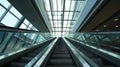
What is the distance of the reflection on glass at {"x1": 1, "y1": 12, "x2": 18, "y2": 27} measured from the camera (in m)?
14.1

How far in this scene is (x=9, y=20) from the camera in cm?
1527

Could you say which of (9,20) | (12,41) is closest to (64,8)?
(9,20)

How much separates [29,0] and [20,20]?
595cm

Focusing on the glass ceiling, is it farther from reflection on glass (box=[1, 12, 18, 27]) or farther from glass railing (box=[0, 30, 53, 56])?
glass railing (box=[0, 30, 53, 56])

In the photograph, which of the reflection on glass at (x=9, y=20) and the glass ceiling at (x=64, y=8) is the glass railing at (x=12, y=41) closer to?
the reflection on glass at (x=9, y=20)

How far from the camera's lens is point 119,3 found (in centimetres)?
1264

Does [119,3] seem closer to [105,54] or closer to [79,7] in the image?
[105,54]

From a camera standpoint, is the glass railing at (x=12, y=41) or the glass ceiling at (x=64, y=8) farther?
the glass ceiling at (x=64, y=8)

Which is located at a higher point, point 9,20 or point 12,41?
point 9,20

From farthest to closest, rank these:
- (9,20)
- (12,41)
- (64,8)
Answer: (64,8) → (9,20) → (12,41)

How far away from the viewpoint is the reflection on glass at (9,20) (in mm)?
14103

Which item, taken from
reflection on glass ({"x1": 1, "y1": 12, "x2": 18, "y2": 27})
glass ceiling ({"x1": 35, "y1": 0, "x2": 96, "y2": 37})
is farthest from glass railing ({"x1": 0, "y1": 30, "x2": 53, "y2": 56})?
glass ceiling ({"x1": 35, "y1": 0, "x2": 96, "y2": 37})

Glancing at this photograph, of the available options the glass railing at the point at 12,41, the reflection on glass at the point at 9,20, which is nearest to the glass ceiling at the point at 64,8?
the reflection on glass at the point at 9,20

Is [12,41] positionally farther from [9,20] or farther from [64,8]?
[64,8]
